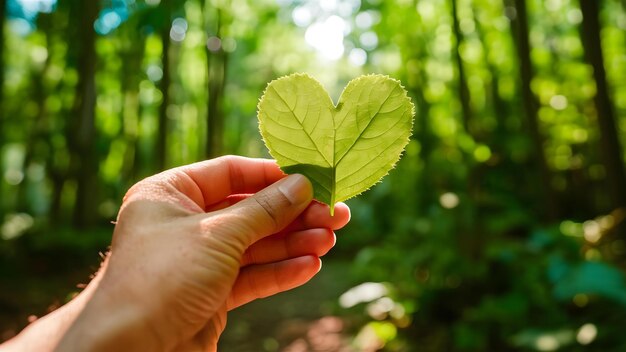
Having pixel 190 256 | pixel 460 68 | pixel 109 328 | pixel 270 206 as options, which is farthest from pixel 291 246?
pixel 460 68

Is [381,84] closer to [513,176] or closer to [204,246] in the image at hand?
[204,246]

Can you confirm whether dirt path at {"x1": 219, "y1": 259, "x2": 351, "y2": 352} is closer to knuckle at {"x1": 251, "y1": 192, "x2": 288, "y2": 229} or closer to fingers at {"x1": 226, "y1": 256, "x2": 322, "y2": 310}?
fingers at {"x1": 226, "y1": 256, "x2": 322, "y2": 310}

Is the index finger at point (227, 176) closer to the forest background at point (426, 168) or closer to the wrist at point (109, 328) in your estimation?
the wrist at point (109, 328)

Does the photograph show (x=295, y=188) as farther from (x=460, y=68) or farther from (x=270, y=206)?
(x=460, y=68)

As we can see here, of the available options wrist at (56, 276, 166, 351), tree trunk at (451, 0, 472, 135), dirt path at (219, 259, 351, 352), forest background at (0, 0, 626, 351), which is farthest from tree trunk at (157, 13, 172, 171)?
wrist at (56, 276, 166, 351)

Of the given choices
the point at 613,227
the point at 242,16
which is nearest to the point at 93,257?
the point at 242,16

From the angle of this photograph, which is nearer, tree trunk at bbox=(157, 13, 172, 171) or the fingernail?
the fingernail
